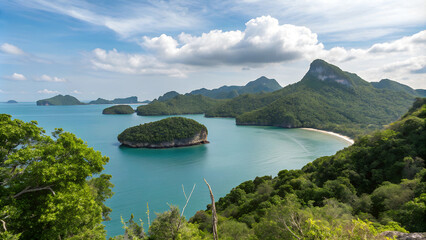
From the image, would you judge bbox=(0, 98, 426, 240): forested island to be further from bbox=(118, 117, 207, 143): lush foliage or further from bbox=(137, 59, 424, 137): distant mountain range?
bbox=(137, 59, 424, 137): distant mountain range

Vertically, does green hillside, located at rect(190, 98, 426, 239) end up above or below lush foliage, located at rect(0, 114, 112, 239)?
below

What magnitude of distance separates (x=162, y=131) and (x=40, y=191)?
199 feet

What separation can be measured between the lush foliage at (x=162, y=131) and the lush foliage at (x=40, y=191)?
2270 inches

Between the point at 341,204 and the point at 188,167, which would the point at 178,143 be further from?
the point at 341,204

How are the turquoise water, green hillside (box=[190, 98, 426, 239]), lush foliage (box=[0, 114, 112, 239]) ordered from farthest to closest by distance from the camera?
the turquoise water
green hillside (box=[190, 98, 426, 239])
lush foliage (box=[0, 114, 112, 239])

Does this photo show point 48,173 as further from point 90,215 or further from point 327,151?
point 327,151

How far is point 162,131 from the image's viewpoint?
69125 mm

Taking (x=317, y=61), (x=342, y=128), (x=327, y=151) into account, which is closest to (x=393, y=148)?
(x=327, y=151)

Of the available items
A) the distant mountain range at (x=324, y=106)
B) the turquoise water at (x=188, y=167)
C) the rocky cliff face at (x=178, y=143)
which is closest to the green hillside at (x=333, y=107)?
the distant mountain range at (x=324, y=106)

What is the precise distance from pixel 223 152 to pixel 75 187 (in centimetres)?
5346

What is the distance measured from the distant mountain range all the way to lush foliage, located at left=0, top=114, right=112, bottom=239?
98.5 m

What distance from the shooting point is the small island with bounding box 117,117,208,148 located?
217 ft

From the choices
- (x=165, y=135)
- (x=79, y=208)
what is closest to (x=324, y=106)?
(x=165, y=135)

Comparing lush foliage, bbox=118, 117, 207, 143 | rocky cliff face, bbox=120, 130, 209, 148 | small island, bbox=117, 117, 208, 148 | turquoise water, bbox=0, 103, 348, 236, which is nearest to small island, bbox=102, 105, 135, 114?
turquoise water, bbox=0, 103, 348, 236
